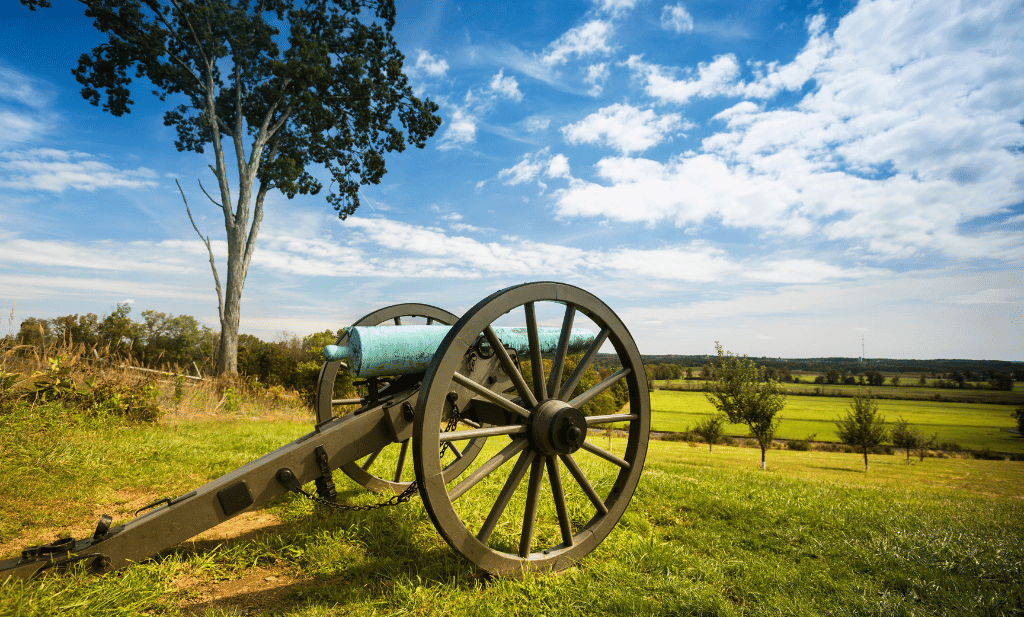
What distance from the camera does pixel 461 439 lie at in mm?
2992

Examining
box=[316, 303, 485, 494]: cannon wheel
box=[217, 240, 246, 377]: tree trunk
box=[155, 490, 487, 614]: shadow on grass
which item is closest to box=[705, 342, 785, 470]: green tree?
box=[217, 240, 246, 377]: tree trunk

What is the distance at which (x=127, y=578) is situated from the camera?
2846mm

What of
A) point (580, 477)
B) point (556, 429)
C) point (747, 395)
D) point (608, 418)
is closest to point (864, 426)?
point (747, 395)

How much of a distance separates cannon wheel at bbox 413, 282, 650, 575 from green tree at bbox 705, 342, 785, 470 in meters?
36.3

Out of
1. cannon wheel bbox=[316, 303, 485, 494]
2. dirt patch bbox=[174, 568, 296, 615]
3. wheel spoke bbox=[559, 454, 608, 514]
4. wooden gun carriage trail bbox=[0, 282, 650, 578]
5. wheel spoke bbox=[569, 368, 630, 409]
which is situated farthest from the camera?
cannon wheel bbox=[316, 303, 485, 494]

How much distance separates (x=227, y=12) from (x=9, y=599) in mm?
18181

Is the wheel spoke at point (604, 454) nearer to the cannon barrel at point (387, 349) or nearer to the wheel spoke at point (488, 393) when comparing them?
the wheel spoke at point (488, 393)

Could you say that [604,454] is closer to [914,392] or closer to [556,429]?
[556,429]

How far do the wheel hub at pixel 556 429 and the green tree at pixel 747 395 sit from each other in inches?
1455

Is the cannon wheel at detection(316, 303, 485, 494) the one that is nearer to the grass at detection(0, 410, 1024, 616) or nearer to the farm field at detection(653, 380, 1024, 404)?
the grass at detection(0, 410, 1024, 616)

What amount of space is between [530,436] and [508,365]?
0.53m

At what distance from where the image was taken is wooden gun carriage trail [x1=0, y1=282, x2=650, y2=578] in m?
2.65

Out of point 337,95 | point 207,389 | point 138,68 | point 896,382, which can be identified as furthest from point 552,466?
point 896,382

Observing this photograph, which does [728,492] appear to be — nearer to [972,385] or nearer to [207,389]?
[207,389]
